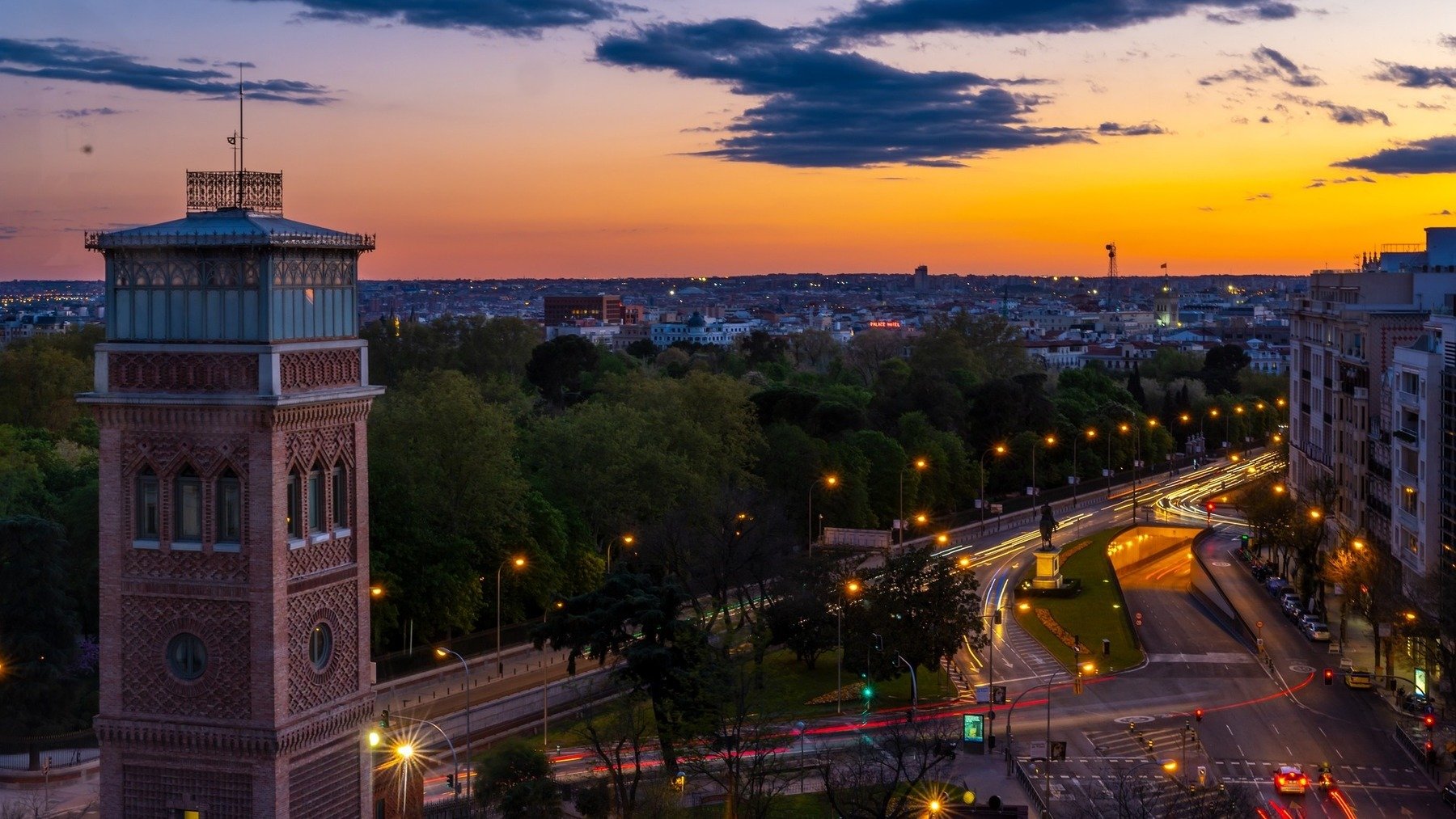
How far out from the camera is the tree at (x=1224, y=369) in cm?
16675

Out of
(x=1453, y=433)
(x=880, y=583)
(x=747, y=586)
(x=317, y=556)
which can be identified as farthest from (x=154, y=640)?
(x=1453, y=433)

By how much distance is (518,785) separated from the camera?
127ft

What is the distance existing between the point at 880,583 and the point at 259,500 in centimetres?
3511

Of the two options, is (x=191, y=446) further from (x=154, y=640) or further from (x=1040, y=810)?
(x=1040, y=810)

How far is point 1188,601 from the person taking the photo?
256ft

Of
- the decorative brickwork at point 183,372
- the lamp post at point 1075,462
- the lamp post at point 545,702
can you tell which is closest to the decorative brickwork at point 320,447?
the decorative brickwork at point 183,372

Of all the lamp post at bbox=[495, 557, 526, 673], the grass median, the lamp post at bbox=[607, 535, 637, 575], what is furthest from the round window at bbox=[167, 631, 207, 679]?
the lamp post at bbox=[607, 535, 637, 575]

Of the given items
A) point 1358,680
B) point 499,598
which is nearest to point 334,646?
point 499,598

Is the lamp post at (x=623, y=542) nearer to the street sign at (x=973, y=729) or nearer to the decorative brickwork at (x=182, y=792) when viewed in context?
the street sign at (x=973, y=729)

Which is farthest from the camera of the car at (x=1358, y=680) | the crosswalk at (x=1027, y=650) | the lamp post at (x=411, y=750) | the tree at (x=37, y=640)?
the crosswalk at (x=1027, y=650)

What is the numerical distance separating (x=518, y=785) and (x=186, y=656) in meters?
11.8

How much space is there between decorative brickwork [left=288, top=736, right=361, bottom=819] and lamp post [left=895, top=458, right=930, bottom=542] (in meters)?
60.3

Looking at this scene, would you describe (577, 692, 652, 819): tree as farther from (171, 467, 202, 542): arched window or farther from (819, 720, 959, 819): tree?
(171, 467, 202, 542): arched window

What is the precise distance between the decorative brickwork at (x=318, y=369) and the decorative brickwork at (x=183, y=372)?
1.73 feet
